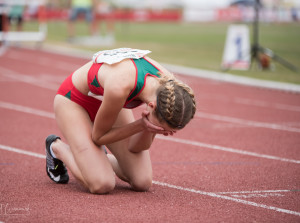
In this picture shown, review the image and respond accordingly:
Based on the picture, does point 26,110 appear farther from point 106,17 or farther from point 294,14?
point 294,14

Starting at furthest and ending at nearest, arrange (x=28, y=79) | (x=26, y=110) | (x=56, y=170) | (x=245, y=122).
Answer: (x=28, y=79), (x=26, y=110), (x=245, y=122), (x=56, y=170)

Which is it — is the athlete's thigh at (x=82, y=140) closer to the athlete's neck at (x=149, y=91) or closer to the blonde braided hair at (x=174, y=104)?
the athlete's neck at (x=149, y=91)

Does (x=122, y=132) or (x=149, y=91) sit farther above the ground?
(x=149, y=91)

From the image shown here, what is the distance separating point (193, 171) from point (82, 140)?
143cm

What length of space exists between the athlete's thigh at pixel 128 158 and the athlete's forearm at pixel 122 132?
0.34 m

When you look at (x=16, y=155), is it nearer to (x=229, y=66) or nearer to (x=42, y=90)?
(x=42, y=90)

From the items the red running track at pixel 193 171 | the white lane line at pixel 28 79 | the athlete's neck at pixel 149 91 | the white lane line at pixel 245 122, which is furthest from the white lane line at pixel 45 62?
the athlete's neck at pixel 149 91

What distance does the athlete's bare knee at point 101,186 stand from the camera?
4.39 metres

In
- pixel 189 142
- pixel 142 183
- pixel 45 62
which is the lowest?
pixel 45 62

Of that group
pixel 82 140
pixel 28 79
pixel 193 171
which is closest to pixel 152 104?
pixel 82 140

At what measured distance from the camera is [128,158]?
473 cm

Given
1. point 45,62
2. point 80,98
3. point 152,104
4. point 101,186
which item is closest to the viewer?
point 152,104

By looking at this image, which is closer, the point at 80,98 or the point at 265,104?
the point at 80,98

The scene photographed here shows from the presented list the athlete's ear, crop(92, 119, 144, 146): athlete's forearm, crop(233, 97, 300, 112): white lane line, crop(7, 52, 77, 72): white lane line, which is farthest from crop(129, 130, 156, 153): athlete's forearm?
crop(7, 52, 77, 72): white lane line
